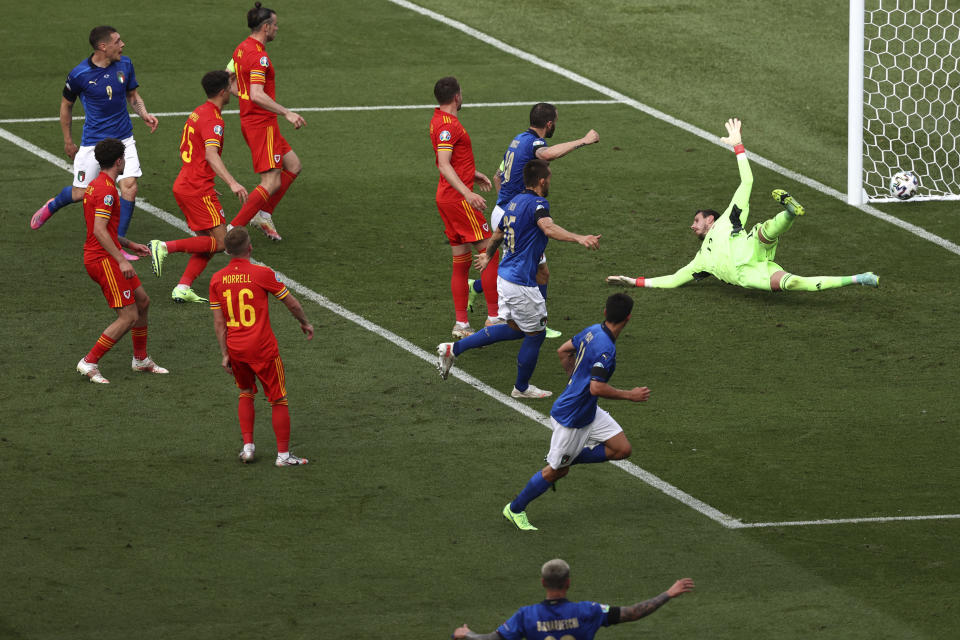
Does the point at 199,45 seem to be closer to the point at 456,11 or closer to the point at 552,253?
the point at 456,11

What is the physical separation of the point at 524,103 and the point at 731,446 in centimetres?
994

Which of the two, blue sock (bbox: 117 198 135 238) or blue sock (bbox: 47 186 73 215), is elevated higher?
blue sock (bbox: 47 186 73 215)

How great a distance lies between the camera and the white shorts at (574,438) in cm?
1009

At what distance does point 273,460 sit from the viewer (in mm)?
11438

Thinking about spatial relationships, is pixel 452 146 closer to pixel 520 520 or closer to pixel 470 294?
pixel 470 294

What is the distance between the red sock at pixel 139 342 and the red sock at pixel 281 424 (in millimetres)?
2273

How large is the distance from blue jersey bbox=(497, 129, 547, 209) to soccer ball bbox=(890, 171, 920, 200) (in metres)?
6.25

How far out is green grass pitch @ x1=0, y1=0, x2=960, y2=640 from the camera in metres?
9.53

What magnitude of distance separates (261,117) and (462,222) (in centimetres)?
294

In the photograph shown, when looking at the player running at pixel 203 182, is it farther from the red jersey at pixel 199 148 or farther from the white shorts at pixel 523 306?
the white shorts at pixel 523 306

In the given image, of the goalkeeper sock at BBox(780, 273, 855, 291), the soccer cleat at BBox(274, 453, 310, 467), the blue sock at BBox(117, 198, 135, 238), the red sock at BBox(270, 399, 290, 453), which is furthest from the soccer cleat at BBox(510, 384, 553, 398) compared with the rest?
the blue sock at BBox(117, 198, 135, 238)

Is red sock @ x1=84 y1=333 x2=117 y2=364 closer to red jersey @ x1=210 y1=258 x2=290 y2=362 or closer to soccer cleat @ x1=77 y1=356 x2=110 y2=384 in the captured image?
soccer cleat @ x1=77 y1=356 x2=110 y2=384

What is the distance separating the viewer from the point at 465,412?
40.9ft

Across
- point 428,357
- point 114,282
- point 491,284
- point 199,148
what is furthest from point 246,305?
Answer: point 199,148
